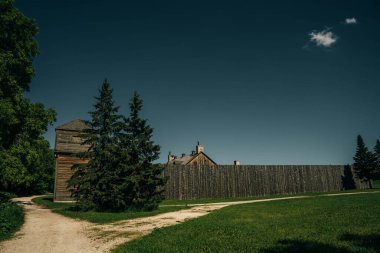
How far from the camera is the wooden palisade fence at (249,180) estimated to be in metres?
25.6

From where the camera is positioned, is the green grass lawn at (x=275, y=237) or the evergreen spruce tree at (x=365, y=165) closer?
the green grass lawn at (x=275, y=237)

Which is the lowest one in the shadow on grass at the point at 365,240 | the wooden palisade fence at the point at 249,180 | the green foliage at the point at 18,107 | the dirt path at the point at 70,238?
the dirt path at the point at 70,238

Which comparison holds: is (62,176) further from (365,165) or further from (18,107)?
(365,165)

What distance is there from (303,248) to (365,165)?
118ft

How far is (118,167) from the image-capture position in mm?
16078

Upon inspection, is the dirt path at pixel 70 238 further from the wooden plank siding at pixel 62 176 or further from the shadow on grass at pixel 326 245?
the wooden plank siding at pixel 62 176

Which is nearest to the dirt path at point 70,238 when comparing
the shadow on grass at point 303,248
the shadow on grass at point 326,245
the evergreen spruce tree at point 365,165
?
the shadow on grass at point 303,248

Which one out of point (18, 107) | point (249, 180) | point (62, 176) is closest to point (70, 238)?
point (18, 107)

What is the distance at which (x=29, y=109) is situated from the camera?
59.9 feet

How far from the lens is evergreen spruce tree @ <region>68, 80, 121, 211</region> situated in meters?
15.9

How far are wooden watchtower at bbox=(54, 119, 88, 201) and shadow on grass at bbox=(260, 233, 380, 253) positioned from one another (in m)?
25.3

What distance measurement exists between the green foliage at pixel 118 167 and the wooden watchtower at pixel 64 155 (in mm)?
11152

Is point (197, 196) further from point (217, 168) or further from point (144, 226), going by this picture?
point (144, 226)

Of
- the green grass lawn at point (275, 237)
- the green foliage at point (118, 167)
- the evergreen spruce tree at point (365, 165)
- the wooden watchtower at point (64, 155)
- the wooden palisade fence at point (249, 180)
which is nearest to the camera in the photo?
the green grass lawn at point (275, 237)
